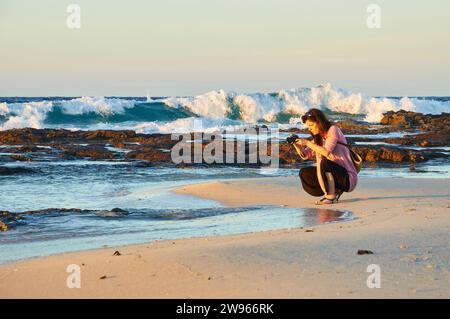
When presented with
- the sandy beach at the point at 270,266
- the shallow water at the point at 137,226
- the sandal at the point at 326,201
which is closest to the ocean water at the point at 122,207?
the shallow water at the point at 137,226

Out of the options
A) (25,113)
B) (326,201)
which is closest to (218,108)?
(25,113)

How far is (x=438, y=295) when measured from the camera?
15.8 ft

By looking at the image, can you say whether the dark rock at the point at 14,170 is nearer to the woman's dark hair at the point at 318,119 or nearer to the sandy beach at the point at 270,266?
the woman's dark hair at the point at 318,119

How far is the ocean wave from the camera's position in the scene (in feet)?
151

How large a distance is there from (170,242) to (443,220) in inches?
109

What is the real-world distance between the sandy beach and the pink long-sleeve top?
4.91 feet

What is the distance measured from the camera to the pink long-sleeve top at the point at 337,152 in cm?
984

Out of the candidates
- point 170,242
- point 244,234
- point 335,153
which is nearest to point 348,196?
point 335,153

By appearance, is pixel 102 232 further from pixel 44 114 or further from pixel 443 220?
pixel 44 114

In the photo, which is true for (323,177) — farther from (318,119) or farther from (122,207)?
(122,207)

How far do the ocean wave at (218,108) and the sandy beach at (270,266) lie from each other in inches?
1449

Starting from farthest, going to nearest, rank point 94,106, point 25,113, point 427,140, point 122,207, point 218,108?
1. point 218,108
2. point 94,106
3. point 25,113
4. point 427,140
5. point 122,207

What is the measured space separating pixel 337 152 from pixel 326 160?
0.18 meters

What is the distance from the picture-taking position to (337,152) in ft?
33.2
